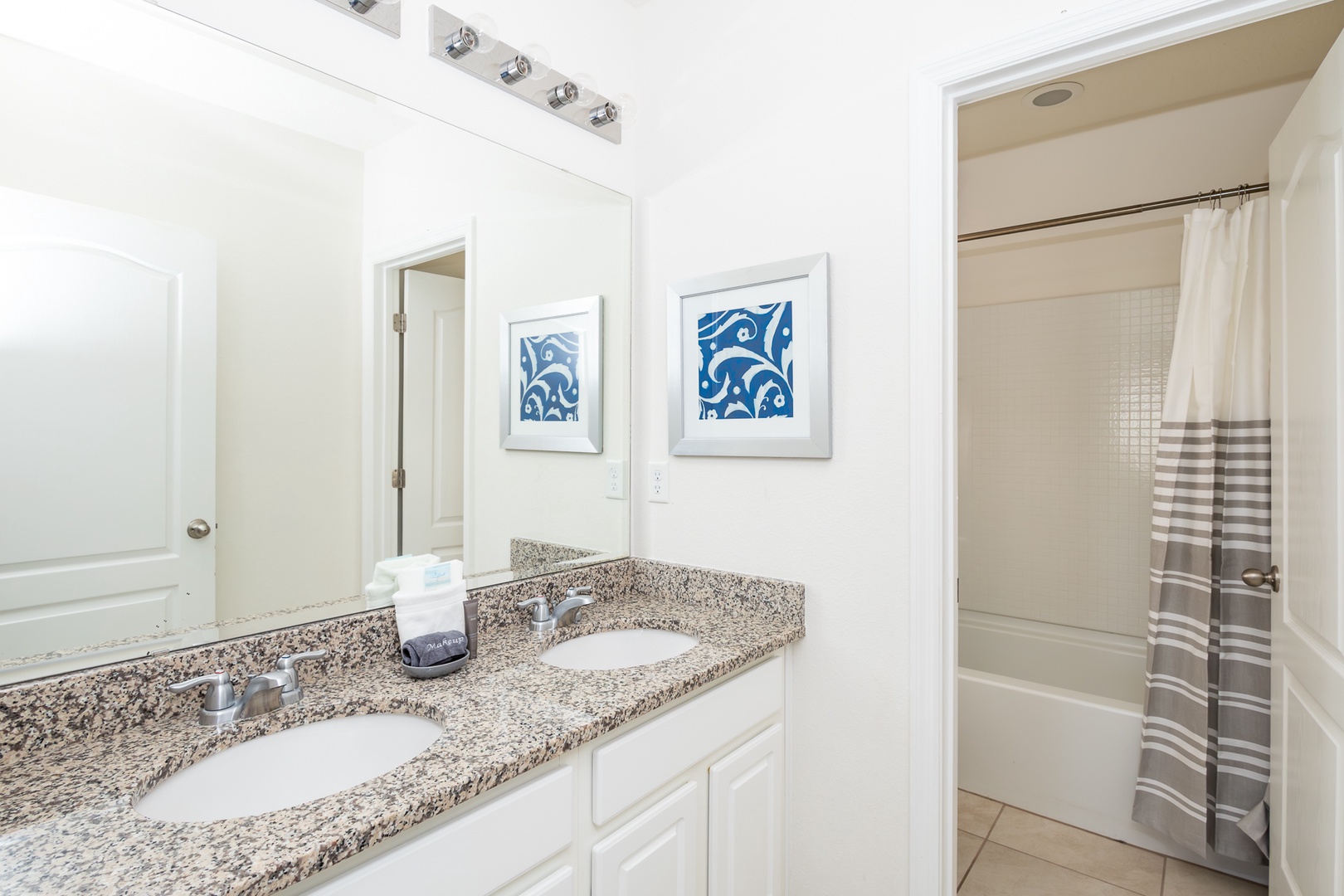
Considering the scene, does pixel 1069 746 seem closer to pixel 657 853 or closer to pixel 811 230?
pixel 657 853

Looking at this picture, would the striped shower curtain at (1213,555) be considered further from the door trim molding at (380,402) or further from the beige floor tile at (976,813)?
the door trim molding at (380,402)

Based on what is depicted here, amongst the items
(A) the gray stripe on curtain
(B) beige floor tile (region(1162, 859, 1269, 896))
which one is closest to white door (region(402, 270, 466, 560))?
(A) the gray stripe on curtain

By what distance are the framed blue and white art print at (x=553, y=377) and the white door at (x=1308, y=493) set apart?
154 centimetres

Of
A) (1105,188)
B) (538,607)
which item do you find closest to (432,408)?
(538,607)

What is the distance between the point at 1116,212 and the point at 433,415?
7.89 feet

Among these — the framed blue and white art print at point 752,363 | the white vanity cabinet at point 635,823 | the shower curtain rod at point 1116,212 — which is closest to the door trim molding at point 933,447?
the framed blue and white art print at point 752,363

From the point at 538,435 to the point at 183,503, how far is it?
30.6 inches

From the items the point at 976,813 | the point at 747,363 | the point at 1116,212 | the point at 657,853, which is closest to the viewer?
the point at 657,853

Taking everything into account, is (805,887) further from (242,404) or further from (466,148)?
(466,148)

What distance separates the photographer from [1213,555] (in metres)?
2.04

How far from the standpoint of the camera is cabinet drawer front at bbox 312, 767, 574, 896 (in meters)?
0.79

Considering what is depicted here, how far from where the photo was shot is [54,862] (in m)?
0.67

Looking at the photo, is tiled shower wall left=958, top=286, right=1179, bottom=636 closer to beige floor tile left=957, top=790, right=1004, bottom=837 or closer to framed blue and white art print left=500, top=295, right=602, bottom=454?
beige floor tile left=957, top=790, right=1004, bottom=837

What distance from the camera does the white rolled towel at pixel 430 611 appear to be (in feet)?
4.10
